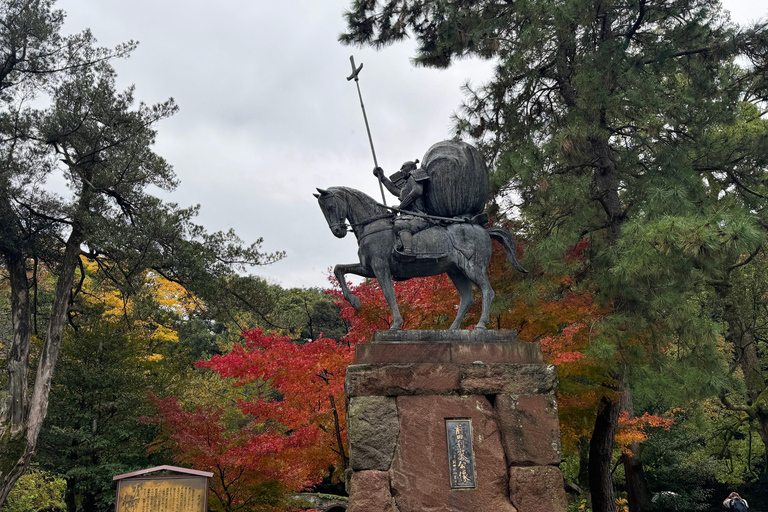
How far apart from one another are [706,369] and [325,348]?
20.1 feet

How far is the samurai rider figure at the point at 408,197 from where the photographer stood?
555cm

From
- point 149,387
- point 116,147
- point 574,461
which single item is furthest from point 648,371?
point 116,147

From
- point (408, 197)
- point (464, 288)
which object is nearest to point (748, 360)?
point (464, 288)

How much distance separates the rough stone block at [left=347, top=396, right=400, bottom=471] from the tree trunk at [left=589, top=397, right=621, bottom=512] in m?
6.12

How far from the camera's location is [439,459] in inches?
184

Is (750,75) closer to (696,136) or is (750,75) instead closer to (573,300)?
(696,136)

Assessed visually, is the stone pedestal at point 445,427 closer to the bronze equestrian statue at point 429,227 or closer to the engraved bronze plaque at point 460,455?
the engraved bronze plaque at point 460,455

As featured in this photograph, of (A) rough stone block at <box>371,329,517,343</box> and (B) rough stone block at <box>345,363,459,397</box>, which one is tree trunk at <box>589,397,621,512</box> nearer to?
(A) rough stone block at <box>371,329,517,343</box>

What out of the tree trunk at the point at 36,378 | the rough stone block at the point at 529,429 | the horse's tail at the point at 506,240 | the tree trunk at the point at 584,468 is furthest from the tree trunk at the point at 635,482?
the tree trunk at the point at 36,378

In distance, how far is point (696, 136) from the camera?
9266 millimetres

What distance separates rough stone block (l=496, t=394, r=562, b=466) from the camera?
473 centimetres

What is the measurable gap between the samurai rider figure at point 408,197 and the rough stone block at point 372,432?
1535 mm

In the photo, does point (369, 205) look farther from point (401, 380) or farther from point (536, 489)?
point (536, 489)

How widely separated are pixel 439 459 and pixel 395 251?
2039 mm
